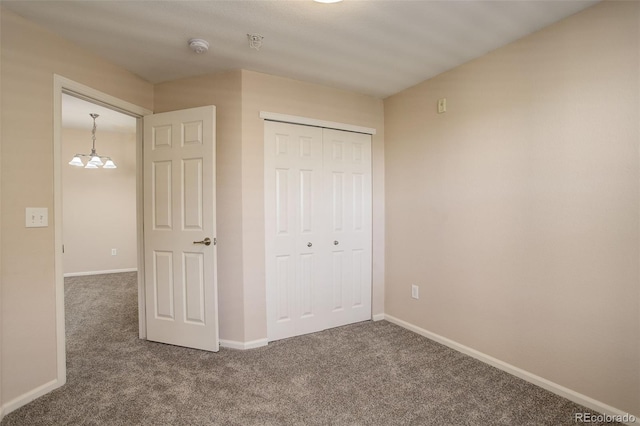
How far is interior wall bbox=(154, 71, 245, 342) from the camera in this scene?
2623mm

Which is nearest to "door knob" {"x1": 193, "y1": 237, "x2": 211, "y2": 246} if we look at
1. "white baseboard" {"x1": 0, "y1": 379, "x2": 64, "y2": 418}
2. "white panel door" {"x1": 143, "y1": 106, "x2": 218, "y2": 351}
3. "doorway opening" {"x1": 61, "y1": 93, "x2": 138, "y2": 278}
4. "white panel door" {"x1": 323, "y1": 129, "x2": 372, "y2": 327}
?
"white panel door" {"x1": 143, "y1": 106, "x2": 218, "y2": 351}

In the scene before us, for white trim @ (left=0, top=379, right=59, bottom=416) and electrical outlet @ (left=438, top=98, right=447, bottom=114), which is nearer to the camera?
white trim @ (left=0, top=379, right=59, bottom=416)

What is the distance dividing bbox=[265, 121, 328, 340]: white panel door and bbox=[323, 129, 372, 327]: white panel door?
116 millimetres

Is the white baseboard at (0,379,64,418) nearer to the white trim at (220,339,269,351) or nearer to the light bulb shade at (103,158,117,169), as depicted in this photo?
the white trim at (220,339,269,351)

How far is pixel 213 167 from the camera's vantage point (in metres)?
2.54

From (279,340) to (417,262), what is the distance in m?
1.52

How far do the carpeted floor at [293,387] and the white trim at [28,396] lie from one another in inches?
1.5

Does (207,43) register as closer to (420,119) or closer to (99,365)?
(420,119)

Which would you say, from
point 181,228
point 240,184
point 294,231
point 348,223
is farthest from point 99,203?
point 348,223

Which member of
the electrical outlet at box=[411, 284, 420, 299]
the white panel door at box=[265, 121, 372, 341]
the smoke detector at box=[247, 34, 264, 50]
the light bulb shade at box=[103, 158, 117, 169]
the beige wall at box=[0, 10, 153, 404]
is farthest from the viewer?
the light bulb shade at box=[103, 158, 117, 169]

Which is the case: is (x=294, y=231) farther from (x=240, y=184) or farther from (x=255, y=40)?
(x=255, y=40)

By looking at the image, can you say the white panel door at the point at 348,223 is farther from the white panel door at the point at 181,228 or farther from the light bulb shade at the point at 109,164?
the light bulb shade at the point at 109,164

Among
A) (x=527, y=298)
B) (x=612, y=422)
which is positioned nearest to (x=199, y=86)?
(x=527, y=298)

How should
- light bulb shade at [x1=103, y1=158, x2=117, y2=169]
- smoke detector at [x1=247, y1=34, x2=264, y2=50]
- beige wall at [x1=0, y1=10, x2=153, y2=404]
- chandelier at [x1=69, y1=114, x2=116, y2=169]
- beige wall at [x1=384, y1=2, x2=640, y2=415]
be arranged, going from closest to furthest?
beige wall at [x1=384, y1=2, x2=640, y2=415] < beige wall at [x1=0, y1=10, x2=153, y2=404] < smoke detector at [x1=247, y1=34, x2=264, y2=50] < chandelier at [x1=69, y1=114, x2=116, y2=169] < light bulb shade at [x1=103, y1=158, x2=117, y2=169]
